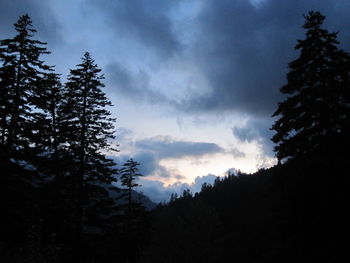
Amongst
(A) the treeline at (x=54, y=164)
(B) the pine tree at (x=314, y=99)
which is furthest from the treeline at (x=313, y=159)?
(A) the treeline at (x=54, y=164)

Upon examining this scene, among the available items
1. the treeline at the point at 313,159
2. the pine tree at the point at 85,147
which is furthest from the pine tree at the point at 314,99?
the pine tree at the point at 85,147

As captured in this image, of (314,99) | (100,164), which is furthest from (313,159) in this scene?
(100,164)

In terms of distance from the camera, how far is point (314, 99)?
46.7 feet

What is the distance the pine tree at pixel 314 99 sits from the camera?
44.7 ft

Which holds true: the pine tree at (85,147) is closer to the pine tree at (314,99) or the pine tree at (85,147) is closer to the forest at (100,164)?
the forest at (100,164)

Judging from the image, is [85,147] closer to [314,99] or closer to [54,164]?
[54,164]

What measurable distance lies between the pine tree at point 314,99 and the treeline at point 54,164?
39.7ft

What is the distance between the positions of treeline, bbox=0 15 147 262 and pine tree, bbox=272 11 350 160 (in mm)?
12114

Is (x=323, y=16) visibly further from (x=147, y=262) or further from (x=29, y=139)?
(x=147, y=262)

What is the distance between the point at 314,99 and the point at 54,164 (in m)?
15.8

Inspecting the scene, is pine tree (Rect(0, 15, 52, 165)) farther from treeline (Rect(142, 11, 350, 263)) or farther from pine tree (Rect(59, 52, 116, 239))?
treeline (Rect(142, 11, 350, 263))

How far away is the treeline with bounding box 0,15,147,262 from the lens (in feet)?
48.0

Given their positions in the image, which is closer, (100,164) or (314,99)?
(314,99)

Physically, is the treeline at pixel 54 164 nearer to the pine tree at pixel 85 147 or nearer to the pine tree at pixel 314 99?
the pine tree at pixel 85 147
